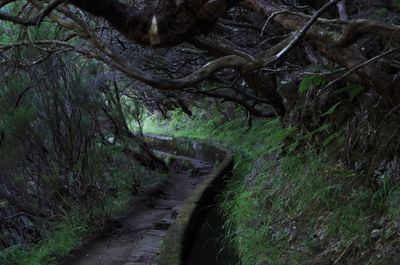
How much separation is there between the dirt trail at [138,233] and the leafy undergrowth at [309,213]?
1231mm

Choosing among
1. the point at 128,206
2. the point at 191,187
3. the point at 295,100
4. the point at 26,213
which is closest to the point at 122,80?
the point at 191,187

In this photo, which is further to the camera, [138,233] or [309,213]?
[138,233]

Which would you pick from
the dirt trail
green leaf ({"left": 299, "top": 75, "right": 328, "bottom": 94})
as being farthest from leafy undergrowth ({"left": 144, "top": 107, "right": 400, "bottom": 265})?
the dirt trail

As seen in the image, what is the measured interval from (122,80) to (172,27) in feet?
37.1

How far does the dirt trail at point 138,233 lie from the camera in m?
7.61

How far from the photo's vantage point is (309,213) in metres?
6.27

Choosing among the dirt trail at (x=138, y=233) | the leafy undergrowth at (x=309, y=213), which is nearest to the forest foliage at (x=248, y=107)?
the leafy undergrowth at (x=309, y=213)

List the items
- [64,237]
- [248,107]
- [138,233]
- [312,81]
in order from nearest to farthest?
[312,81]
[64,237]
[138,233]
[248,107]

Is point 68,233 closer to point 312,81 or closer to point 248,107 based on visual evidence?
point 312,81

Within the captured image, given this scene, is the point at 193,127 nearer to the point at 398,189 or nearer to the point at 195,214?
the point at 195,214

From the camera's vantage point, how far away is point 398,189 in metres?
5.16

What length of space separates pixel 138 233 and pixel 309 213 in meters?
3.58

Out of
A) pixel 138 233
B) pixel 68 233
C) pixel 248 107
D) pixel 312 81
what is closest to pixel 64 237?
pixel 68 233

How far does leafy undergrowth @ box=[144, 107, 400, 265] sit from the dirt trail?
1.23 meters
